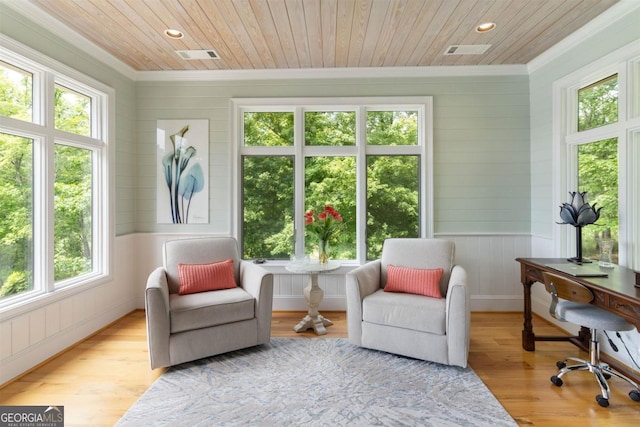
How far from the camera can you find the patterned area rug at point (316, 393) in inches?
76.4

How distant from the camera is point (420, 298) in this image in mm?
2742

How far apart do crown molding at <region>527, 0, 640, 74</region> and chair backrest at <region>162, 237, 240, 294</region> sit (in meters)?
3.84

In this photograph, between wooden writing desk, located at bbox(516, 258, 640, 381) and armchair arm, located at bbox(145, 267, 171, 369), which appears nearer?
wooden writing desk, located at bbox(516, 258, 640, 381)

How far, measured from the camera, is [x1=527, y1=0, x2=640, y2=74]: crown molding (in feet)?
8.34

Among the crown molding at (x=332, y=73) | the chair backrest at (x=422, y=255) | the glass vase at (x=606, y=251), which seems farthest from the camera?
the crown molding at (x=332, y=73)

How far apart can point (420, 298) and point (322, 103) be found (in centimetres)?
244

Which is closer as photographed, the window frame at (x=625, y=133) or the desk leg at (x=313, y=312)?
the window frame at (x=625, y=133)

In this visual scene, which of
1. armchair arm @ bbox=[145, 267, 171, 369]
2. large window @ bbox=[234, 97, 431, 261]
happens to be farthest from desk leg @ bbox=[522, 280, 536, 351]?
armchair arm @ bbox=[145, 267, 171, 369]

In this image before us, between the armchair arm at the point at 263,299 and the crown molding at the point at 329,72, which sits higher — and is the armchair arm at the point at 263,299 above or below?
below

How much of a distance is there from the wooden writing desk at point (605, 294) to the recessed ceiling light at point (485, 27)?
210cm

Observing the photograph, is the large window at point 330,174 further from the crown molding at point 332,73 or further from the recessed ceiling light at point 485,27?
the recessed ceiling light at point 485,27

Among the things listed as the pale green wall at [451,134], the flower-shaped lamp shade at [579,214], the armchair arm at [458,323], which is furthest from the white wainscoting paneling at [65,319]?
the flower-shaped lamp shade at [579,214]

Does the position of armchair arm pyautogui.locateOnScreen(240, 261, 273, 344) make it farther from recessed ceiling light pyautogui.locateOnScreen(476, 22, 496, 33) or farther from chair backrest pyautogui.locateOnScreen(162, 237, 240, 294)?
recessed ceiling light pyautogui.locateOnScreen(476, 22, 496, 33)

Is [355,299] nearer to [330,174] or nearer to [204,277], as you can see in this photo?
[204,277]
